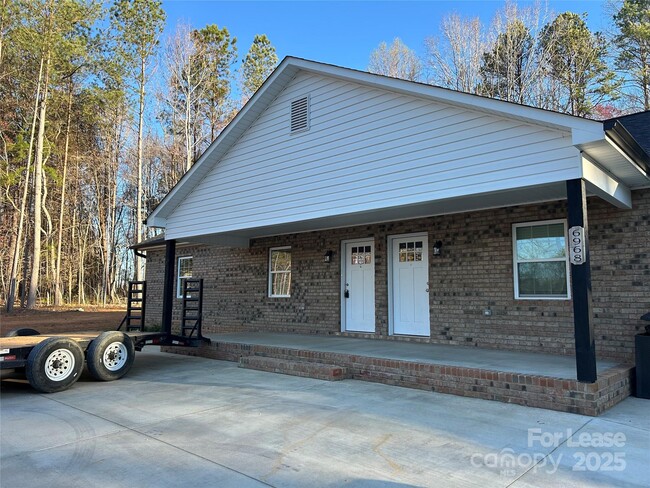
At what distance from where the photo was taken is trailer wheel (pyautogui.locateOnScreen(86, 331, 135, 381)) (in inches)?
276

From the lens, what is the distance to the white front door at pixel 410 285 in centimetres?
916

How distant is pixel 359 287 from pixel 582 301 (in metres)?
5.55

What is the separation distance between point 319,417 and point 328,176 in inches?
168

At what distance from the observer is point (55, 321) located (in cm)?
1623

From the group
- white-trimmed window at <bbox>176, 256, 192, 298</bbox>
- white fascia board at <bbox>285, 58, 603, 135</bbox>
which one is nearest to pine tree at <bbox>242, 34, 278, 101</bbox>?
white-trimmed window at <bbox>176, 256, 192, 298</bbox>

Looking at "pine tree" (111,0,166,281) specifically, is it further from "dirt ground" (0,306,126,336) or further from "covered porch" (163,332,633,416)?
"covered porch" (163,332,633,416)

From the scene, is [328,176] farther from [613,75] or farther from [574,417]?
[613,75]

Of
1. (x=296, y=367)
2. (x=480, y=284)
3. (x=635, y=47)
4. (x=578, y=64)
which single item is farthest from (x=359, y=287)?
(x=635, y=47)

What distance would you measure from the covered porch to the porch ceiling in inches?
92.8

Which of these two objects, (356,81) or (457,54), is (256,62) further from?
(356,81)

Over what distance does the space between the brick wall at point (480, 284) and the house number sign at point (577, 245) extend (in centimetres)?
241

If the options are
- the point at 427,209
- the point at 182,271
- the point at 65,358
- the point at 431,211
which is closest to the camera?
the point at 65,358

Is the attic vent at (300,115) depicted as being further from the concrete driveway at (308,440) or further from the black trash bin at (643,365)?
the black trash bin at (643,365)

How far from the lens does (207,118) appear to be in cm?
2769
